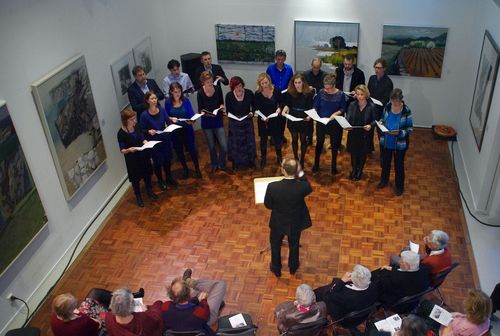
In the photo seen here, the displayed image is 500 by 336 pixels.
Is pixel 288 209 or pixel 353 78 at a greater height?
pixel 353 78

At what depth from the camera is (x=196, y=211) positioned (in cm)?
686

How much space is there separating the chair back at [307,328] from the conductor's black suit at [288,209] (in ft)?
3.87

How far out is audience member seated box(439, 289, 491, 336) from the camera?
3791 mm

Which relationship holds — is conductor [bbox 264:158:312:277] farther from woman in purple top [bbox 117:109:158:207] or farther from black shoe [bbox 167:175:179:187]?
black shoe [bbox 167:175:179:187]

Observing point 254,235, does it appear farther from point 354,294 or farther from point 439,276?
point 439,276

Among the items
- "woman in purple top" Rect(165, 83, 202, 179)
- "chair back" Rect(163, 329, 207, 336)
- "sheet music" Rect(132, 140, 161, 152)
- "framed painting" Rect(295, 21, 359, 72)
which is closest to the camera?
"chair back" Rect(163, 329, 207, 336)

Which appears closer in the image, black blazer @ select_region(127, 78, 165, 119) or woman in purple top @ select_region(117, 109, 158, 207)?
woman in purple top @ select_region(117, 109, 158, 207)

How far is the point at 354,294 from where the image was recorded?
14.1ft

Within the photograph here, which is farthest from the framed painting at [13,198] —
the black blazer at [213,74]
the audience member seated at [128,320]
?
the black blazer at [213,74]

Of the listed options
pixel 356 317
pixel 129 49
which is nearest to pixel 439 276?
pixel 356 317

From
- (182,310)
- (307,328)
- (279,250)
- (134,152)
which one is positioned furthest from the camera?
(134,152)

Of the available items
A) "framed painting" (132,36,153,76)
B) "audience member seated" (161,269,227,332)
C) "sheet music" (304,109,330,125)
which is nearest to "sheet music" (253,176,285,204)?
"audience member seated" (161,269,227,332)

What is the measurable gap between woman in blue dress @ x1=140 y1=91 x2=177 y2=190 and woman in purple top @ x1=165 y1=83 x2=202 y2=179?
191 millimetres

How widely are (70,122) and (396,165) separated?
178 inches
